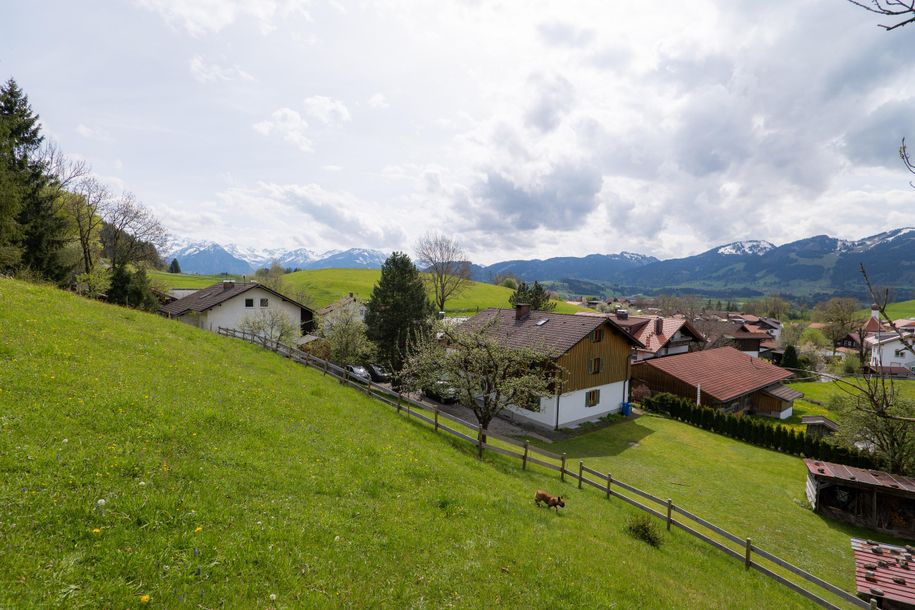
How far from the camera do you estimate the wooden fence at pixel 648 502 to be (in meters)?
13.5

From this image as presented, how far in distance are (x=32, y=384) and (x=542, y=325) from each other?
101ft

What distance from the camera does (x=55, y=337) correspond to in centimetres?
1396

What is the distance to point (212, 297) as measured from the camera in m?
46.3

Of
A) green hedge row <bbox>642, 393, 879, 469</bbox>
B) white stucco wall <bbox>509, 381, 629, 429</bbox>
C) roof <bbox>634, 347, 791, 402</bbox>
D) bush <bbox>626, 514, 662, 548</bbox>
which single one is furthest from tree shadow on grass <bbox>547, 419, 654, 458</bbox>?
roof <bbox>634, 347, 791, 402</bbox>

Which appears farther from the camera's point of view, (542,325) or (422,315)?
(422,315)

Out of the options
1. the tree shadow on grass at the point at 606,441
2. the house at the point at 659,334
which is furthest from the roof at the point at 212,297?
the house at the point at 659,334

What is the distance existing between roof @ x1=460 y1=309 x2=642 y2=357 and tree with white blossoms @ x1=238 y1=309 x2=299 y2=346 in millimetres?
19841

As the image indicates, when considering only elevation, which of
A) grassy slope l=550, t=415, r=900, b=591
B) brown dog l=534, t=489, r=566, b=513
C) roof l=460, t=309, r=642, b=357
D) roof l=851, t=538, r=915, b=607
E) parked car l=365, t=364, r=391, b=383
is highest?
roof l=460, t=309, r=642, b=357

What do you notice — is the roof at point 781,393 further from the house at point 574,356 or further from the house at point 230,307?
the house at point 230,307

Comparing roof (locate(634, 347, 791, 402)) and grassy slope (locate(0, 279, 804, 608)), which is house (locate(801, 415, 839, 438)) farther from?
grassy slope (locate(0, 279, 804, 608))

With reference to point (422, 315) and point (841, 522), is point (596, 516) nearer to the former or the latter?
point (841, 522)

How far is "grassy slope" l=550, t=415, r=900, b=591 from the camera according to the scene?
18.2m

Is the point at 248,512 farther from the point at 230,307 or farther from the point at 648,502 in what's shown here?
the point at 230,307

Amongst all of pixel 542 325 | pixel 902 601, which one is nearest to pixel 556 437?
pixel 542 325
